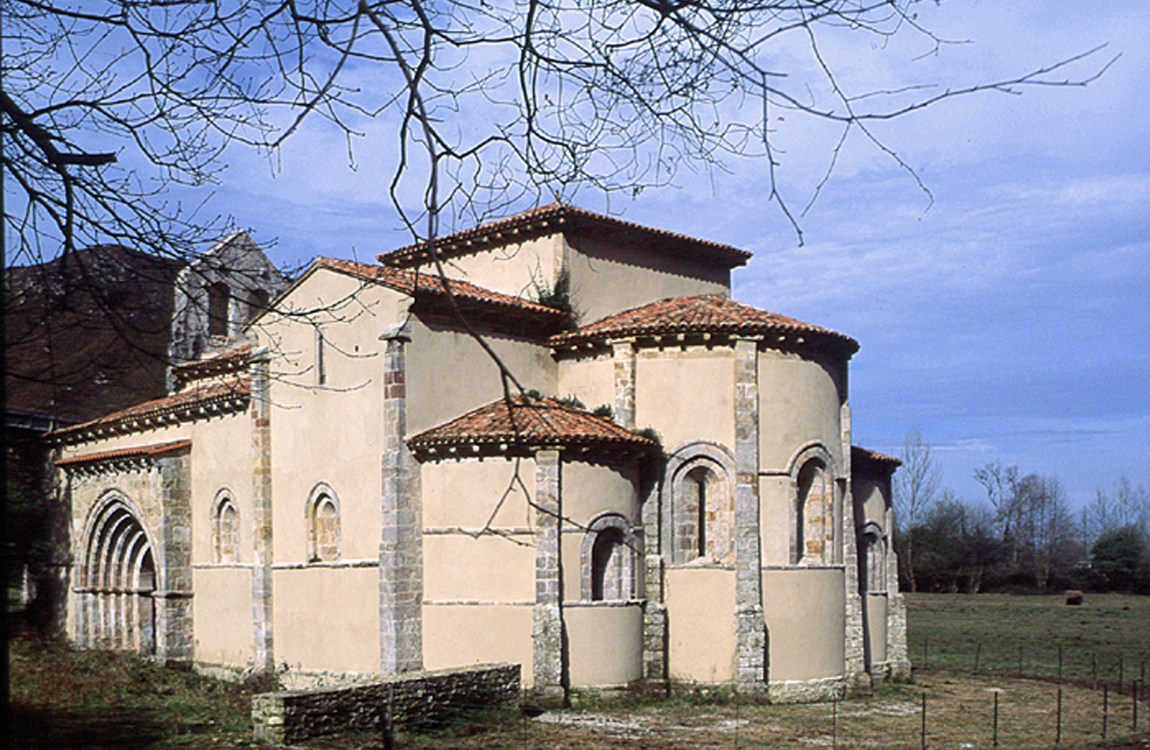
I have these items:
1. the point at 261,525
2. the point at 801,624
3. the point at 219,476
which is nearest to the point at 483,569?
the point at 801,624

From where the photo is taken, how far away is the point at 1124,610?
158ft

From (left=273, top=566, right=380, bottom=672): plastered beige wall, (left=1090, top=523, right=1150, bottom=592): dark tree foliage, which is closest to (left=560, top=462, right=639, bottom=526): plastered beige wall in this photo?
(left=273, top=566, right=380, bottom=672): plastered beige wall

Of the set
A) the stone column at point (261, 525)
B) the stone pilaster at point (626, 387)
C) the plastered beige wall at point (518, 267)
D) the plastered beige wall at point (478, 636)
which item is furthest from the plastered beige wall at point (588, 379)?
the stone column at point (261, 525)

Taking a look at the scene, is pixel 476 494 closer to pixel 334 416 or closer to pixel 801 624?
pixel 334 416

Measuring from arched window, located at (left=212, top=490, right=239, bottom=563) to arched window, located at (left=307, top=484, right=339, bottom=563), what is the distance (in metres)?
3.36

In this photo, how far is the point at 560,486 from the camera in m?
17.1

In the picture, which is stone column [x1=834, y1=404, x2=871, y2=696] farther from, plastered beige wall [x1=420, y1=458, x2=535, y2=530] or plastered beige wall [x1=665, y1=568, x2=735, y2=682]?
plastered beige wall [x1=420, y1=458, x2=535, y2=530]

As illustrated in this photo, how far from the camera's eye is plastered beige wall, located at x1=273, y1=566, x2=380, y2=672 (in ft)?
59.5

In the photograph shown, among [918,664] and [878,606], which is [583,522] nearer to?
[878,606]

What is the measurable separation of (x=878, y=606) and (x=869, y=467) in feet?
9.47

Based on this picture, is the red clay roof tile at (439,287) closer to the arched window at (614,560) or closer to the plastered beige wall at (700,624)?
the arched window at (614,560)

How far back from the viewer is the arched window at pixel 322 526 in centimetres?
1944

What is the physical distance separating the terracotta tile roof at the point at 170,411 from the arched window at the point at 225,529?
197cm

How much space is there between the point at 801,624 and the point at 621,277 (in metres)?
7.78
